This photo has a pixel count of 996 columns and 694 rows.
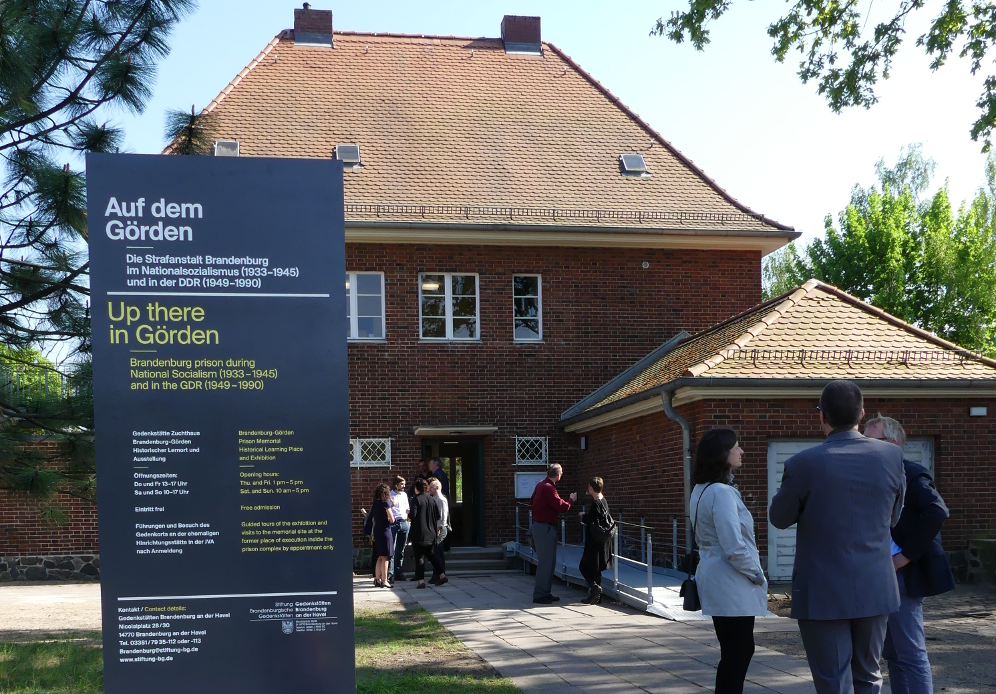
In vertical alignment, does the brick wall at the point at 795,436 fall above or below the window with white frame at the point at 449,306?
below

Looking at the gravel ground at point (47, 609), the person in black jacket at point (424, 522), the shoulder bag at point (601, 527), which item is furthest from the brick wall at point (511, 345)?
the shoulder bag at point (601, 527)

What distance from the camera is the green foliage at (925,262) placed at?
39.1 meters

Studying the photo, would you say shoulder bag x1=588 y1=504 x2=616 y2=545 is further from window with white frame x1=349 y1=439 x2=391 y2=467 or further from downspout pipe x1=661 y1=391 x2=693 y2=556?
window with white frame x1=349 y1=439 x2=391 y2=467

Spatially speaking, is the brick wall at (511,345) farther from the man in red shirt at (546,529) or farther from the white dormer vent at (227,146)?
the man in red shirt at (546,529)

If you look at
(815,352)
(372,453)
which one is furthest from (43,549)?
(815,352)

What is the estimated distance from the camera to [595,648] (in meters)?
9.58

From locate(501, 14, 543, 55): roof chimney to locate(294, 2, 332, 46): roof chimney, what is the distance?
4.30 meters

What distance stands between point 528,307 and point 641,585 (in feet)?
27.3

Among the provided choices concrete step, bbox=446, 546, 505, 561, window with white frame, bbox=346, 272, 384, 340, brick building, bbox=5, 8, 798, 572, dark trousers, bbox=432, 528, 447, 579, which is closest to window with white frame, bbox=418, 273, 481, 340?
brick building, bbox=5, 8, 798, 572

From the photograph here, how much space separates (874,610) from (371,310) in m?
15.9

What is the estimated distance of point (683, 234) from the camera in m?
20.4

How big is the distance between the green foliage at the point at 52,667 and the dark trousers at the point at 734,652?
458 centimetres

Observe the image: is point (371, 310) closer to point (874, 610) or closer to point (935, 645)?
point (935, 645)

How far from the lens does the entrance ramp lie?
11.8 meters
